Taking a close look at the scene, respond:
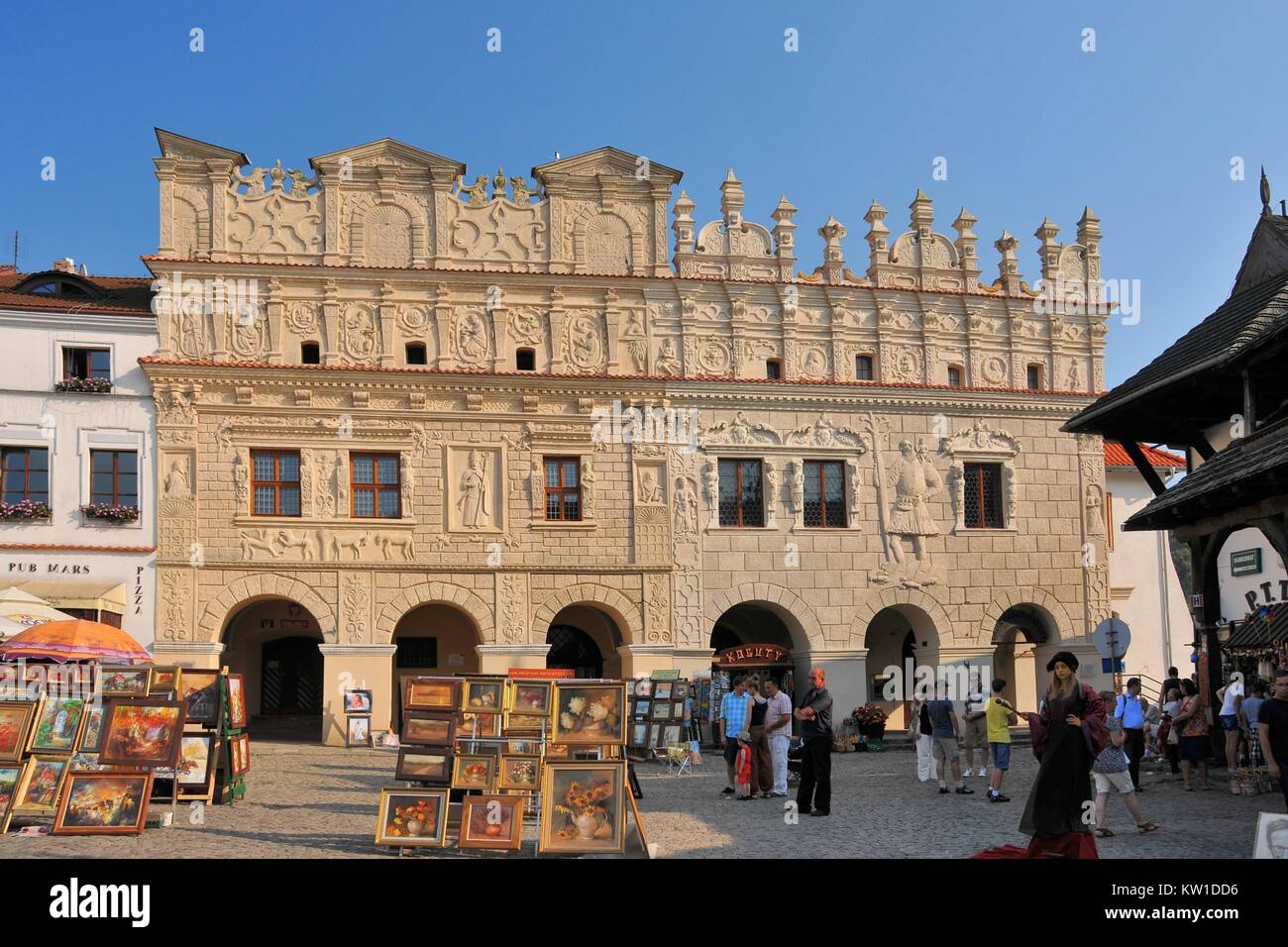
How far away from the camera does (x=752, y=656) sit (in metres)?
32.2

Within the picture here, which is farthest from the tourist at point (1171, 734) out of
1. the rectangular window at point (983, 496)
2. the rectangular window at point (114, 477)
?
the rectangular window at point (114, 477)

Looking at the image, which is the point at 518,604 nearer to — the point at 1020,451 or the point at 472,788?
the point at 1020,451

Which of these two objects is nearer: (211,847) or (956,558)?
(211,847)

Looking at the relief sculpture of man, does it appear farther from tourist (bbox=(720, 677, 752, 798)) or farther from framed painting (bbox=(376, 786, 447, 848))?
framed painting (bbox=(376, 786, 447, 848))

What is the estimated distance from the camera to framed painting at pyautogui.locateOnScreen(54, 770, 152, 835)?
45.0 ft

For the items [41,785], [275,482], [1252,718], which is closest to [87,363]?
[275,482]

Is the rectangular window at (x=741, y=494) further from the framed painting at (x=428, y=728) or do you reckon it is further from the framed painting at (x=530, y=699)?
the framed painting at (x=428, y=728)

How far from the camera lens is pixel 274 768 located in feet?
74.4

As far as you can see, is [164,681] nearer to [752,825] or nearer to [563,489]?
[752,825]

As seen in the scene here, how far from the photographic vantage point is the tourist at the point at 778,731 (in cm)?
1778

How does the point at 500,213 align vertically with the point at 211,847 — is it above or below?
above
